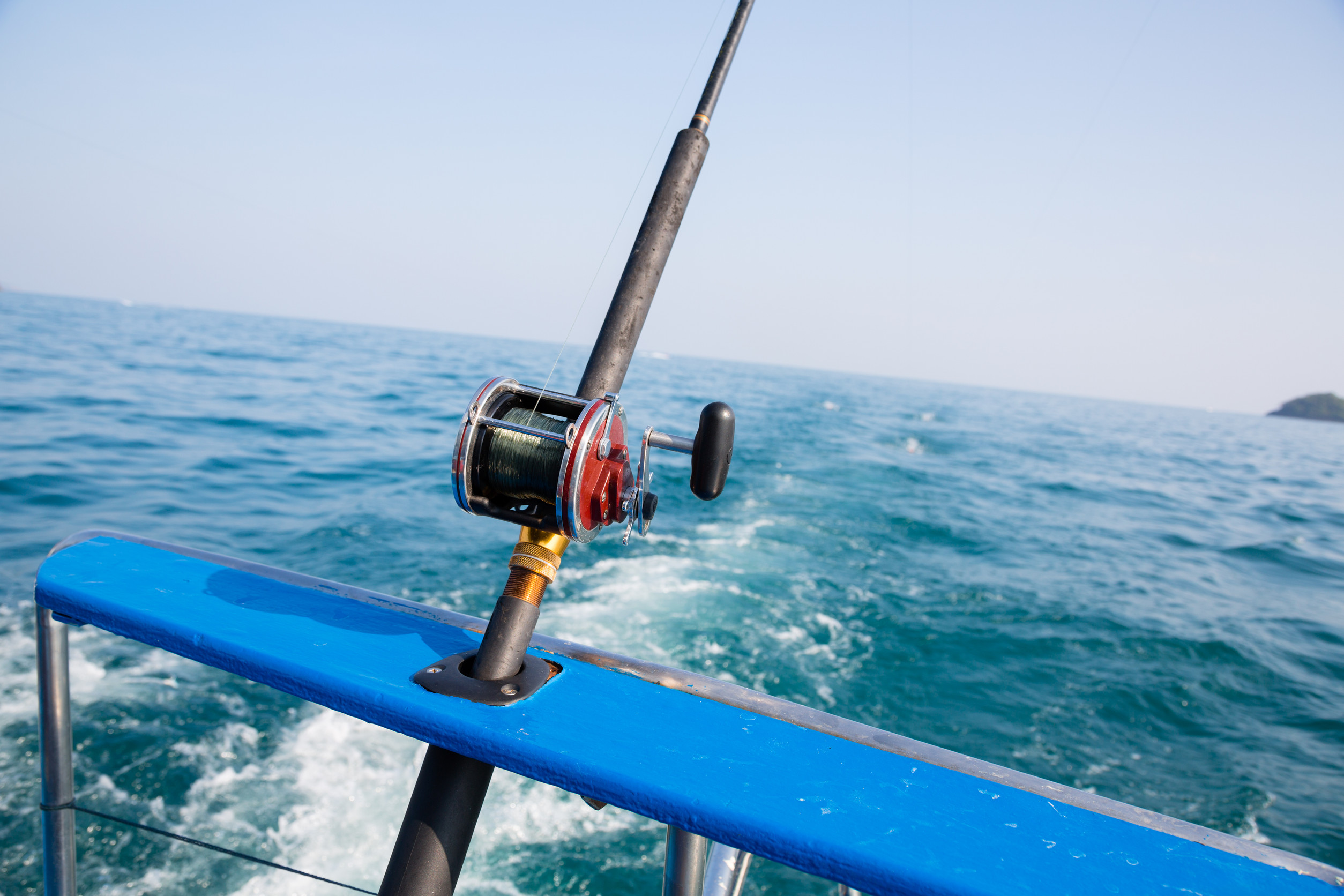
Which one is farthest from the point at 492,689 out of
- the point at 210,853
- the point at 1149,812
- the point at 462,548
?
the point at 462,548

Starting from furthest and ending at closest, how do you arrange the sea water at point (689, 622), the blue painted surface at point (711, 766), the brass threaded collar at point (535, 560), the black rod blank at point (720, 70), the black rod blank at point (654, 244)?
1. the sea water at point (689, 622)
2. the black rod blank at point (720, 70)
3. the black rod blank at point (654, 244)
4. the brass threaded collar at point (535, 560)
5. the blue painted surface at point (711, 766)

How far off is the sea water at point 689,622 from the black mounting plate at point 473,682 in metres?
0.62

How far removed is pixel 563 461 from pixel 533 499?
0.45 ft

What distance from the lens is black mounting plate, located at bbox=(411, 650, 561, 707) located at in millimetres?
1000

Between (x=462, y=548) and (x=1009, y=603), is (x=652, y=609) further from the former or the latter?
(x=1009, y=603)

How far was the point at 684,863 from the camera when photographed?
102cm

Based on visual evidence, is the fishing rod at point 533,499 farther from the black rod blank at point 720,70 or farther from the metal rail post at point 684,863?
the black rod blank at point 720,70

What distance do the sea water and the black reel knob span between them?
0.60 m

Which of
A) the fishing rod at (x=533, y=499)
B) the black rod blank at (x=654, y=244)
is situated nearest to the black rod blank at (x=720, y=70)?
the black rod blank at (x=654, y=244)

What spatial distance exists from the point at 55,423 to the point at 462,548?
248 inches

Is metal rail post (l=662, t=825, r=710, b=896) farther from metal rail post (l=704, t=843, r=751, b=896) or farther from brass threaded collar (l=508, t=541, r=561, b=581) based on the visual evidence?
brass threaded collar (l=508, t=541, r=561, b=581)

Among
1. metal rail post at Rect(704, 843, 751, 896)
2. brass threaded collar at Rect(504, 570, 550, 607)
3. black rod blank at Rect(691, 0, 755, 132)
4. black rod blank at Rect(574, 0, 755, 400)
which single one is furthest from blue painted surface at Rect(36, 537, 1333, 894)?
black rod blank at Rect(691, 0, 755, 132)

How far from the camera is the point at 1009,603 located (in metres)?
5.16

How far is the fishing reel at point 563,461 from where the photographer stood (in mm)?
1073
